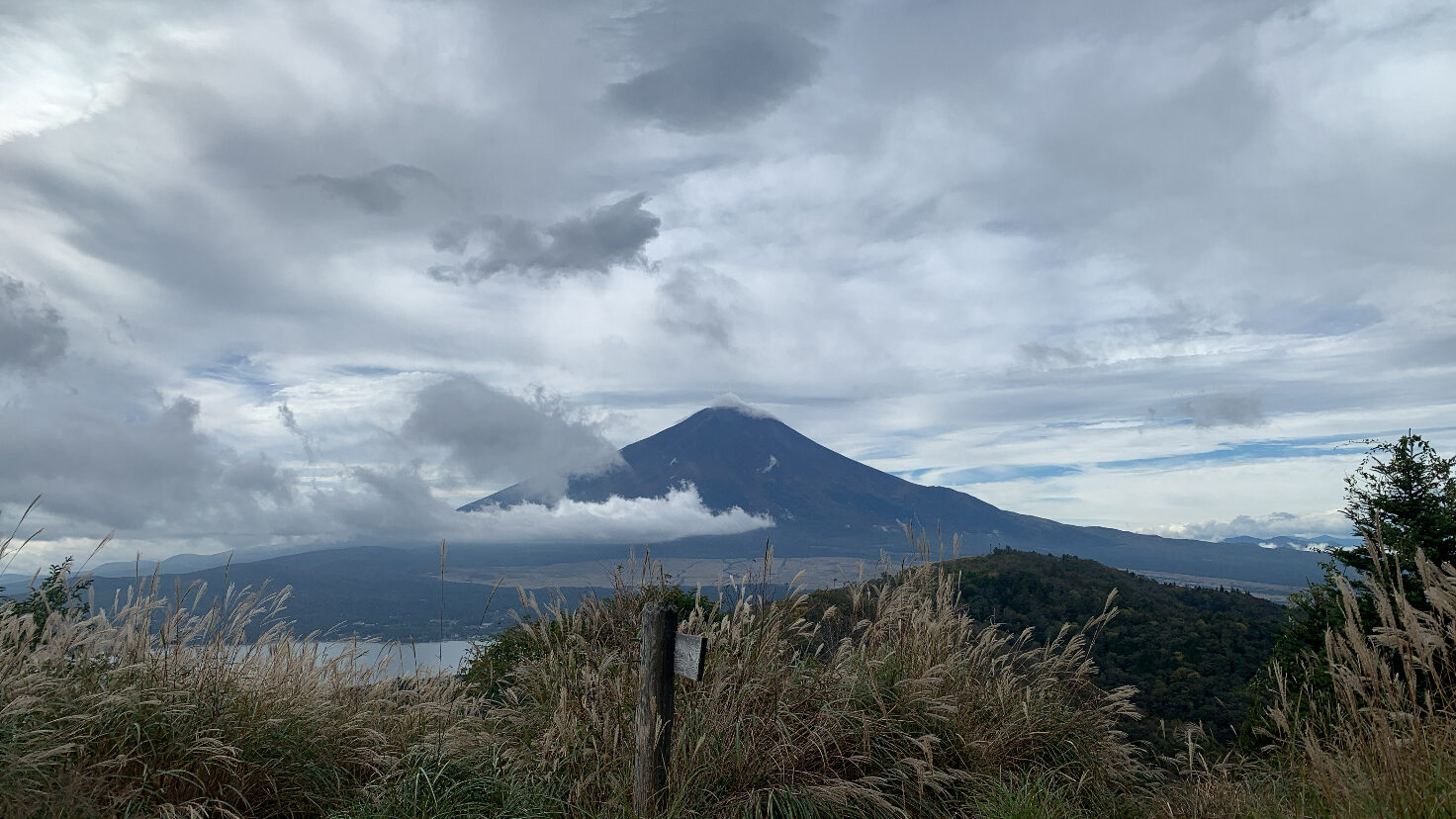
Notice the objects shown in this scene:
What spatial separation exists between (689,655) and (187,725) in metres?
2.64

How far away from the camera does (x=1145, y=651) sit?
82.4 ft

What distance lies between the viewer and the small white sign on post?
3844mm

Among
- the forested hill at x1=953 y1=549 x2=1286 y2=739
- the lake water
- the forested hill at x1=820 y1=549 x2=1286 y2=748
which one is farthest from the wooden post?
the forested hill at x1=953 y1=549 x2=1286 y2=739

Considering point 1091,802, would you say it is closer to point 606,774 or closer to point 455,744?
point 606,774

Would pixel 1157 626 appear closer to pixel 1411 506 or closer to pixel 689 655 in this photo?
pixel 1411 506

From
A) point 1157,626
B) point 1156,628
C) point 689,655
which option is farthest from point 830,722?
point 1157,626

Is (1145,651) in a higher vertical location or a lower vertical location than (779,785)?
lower

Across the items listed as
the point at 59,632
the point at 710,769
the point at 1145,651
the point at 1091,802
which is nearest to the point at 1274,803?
the point at 1091,802

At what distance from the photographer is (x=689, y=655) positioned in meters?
3.92

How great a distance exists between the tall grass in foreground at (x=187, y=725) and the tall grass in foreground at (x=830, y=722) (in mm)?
723

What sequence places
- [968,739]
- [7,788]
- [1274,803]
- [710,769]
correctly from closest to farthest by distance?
1. [7,788]
2. [1274,803]
3. [710,769]
4. [968,739]

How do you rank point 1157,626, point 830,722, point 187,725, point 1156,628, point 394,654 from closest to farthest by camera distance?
point 187,725, point 830,722, point 394,654, point 1156,628, point 1157,626

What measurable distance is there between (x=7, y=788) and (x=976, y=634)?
20.8ft

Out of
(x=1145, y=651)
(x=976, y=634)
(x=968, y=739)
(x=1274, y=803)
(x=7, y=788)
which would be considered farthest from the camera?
(x=1145, y=651)
